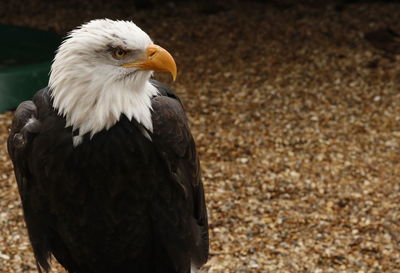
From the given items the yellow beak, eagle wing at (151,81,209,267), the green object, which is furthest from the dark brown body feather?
the green object

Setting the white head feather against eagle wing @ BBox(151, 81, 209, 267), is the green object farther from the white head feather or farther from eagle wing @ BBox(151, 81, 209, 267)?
the white head feather

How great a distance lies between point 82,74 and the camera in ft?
8.53

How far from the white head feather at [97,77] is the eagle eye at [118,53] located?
13 millimetres

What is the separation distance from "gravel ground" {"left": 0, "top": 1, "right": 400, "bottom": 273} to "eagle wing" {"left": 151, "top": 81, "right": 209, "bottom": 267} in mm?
694

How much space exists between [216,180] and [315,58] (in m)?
2.31

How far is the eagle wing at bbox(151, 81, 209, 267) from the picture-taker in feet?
9.28

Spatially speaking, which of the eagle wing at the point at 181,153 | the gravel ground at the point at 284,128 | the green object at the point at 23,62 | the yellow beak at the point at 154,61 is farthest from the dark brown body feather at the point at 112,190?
the green object at the point at 23,62

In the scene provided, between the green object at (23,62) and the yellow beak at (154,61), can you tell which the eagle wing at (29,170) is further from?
the green object at (23,62)

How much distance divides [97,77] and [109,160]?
32cm

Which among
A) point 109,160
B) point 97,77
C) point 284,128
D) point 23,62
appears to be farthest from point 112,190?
point 23,62

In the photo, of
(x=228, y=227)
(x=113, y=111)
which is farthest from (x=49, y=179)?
(x=228, y=227)

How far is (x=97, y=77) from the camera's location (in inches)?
102

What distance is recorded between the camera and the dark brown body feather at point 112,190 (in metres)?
2.72

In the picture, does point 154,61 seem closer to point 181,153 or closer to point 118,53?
point 118,53
